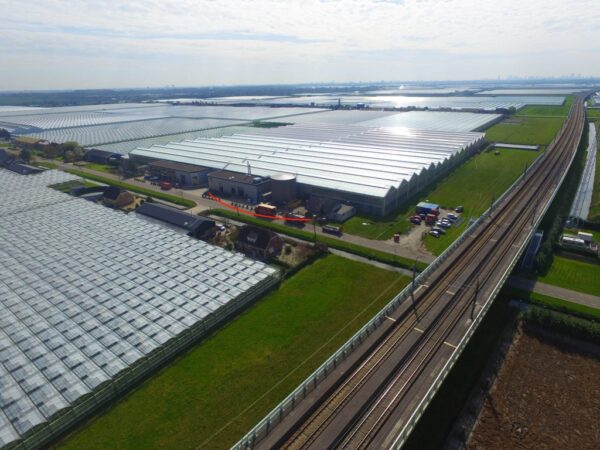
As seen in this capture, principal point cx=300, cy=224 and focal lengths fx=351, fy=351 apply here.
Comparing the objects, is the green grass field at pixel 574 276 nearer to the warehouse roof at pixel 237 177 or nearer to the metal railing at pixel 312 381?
the metal railing at pixel 312 381

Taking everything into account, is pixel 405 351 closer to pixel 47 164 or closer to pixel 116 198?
pixel 116 198

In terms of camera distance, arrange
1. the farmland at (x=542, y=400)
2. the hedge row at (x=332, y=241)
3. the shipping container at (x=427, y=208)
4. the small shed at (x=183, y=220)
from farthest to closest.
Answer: the shipping container at (x=427, y=208)
the small shed at (x=183, y=220)
the hedge row at (x=332, y=241)
the farmland at (x=542, y=400)

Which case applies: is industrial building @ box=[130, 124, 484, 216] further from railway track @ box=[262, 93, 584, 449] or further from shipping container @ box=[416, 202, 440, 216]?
railway track @ box=[262, 93, 584, 449]

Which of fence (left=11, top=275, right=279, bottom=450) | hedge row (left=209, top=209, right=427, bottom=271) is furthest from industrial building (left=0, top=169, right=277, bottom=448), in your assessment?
hedge row (left=209, top=209, right=427, bottom=271)

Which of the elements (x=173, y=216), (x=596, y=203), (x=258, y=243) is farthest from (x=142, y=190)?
(x=596, y=203)

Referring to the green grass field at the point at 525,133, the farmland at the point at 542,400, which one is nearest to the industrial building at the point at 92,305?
the farmland at the point at 542,400

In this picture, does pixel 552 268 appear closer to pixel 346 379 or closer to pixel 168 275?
pixel 346 379

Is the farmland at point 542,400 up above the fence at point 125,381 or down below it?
below

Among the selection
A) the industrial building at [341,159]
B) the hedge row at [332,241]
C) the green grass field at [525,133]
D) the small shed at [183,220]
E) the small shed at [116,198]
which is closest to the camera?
the hedge row at [332,241]
